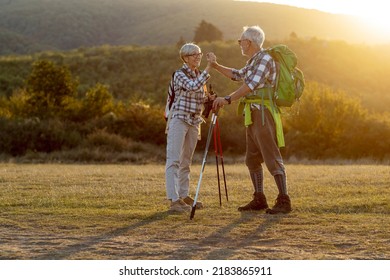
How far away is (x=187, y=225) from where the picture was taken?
9109 millimetres

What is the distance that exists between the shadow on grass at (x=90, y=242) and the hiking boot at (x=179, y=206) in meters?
0.40

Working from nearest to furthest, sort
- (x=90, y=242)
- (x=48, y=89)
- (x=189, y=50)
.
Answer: (x=90, y=242) → (x=189, y=50) → (x=48, y=89)

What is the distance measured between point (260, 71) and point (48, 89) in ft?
108

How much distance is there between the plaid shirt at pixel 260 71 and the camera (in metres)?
9.68

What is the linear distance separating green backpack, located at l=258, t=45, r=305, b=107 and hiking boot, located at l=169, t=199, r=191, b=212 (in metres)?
2.04

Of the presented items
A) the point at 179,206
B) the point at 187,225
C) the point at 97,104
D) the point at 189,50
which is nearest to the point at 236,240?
the point at 187,225

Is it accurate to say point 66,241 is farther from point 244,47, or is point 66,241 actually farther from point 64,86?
point 64,86

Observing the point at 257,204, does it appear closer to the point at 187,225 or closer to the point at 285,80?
the point at 187,225

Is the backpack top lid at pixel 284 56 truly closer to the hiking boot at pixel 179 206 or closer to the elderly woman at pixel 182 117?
the elderly woman at pixel 182 117

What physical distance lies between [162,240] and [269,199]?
177 inches

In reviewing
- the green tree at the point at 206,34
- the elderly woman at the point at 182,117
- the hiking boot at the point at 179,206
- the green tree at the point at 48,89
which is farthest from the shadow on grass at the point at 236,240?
the green tree at the point at 206,34

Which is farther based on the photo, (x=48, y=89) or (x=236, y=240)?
(x=48, y=89)

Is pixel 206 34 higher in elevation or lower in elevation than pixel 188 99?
higher
